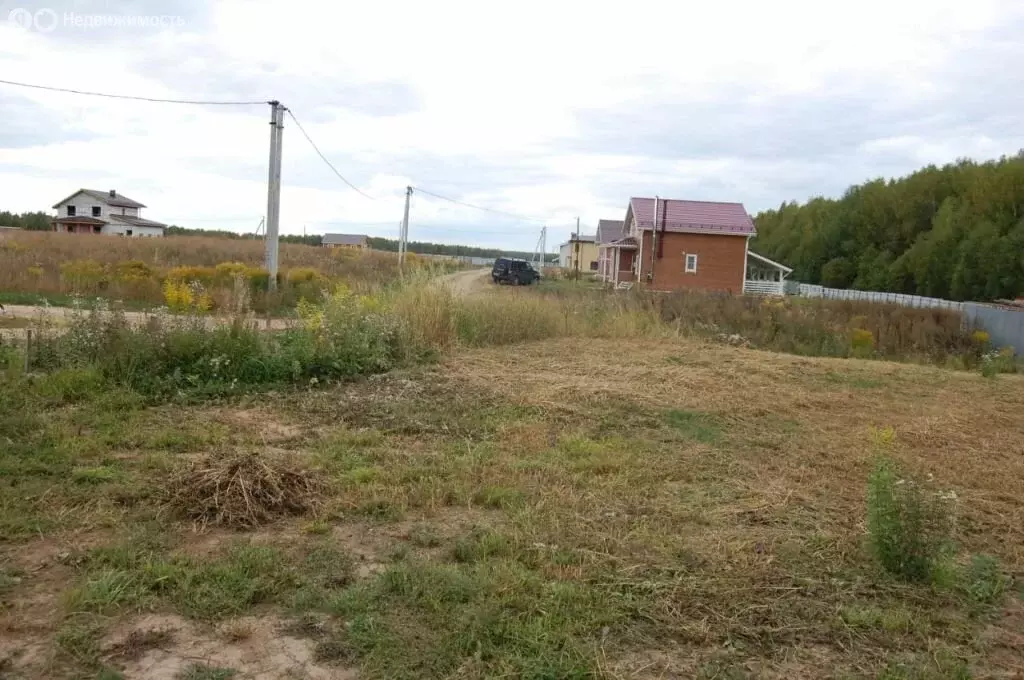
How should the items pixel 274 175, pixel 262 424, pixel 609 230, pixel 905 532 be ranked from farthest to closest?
pixel 609 230 → pixel 274 175 → pixel 262 424 → pixel 905 532

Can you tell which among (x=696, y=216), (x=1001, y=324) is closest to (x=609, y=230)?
(x=696, y=216)

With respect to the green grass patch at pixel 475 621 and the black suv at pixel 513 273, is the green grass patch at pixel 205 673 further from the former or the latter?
the black suv at pixel 513 273

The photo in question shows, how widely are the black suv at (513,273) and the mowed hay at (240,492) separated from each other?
32.5 metres

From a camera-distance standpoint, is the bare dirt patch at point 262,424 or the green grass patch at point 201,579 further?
the bare dirt patch at point 262,424

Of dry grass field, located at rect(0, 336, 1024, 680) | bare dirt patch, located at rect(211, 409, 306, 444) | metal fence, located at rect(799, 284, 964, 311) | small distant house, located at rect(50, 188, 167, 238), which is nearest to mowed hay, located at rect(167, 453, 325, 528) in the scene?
dry grass field, located at rect(0, 336, 1024, 680)

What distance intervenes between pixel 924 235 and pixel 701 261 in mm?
13546

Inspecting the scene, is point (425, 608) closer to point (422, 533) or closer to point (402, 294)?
point (422, 533)

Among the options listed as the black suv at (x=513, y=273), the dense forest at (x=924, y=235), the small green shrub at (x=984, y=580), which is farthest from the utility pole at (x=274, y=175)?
the dense forest at (x=924, y=235)

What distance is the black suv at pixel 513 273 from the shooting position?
37.8 meters

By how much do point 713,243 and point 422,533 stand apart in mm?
34109

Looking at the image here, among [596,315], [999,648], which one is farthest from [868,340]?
[999,648]

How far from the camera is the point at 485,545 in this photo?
4117 mm

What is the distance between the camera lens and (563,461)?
5867mm

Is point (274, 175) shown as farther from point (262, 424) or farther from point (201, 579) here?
point (201, 579)
